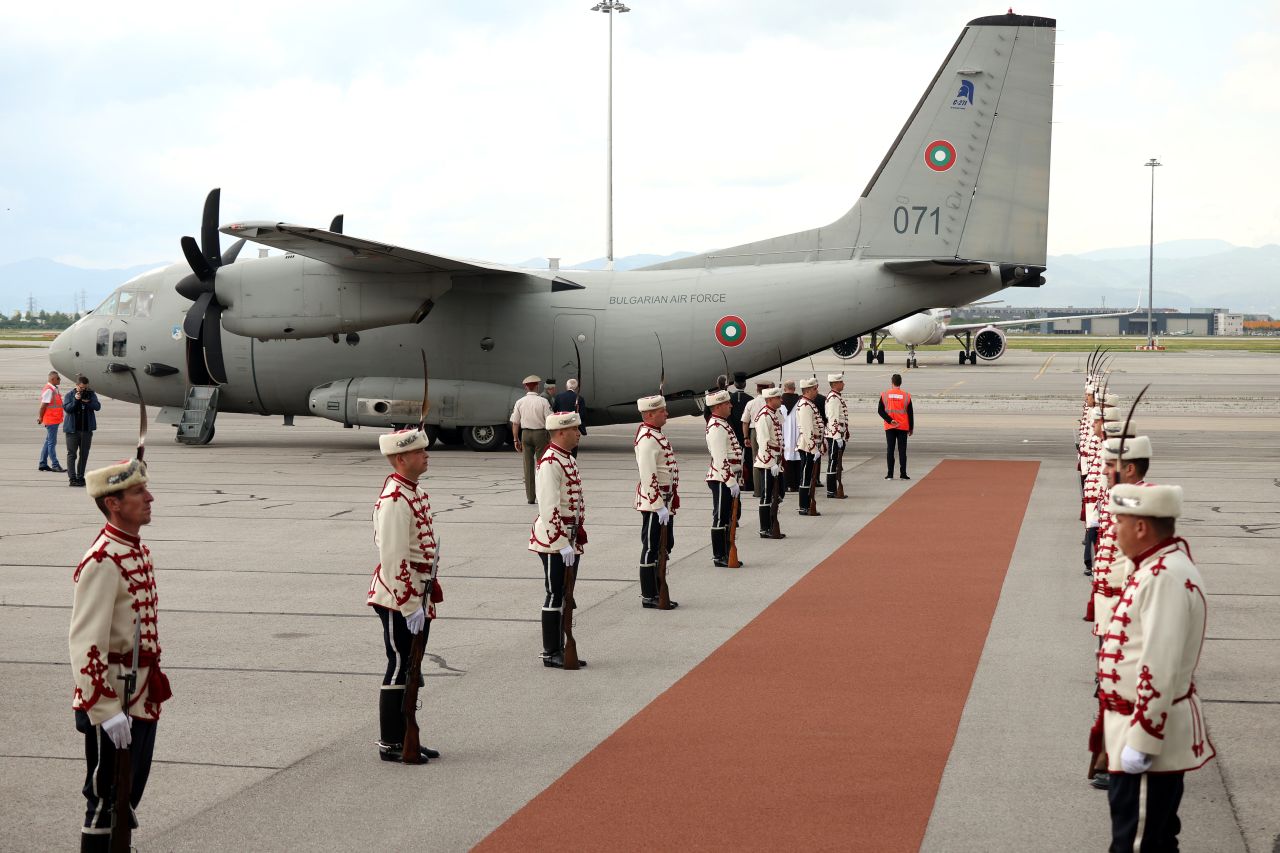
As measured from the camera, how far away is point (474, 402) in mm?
26125

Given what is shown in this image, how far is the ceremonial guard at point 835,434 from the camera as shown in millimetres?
20156

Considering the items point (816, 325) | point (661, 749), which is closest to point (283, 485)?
point (816, 325)

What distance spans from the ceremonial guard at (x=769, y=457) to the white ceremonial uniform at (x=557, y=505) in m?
6.16

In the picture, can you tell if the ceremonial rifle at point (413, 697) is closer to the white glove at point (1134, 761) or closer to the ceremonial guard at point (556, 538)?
the ceremonial guard at point (556, 538)

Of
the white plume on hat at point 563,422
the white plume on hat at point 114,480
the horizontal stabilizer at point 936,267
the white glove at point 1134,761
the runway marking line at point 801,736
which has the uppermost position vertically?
the horizontal stabilizer at point 936,267

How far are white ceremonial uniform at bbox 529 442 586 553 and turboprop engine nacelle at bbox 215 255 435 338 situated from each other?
1588cm

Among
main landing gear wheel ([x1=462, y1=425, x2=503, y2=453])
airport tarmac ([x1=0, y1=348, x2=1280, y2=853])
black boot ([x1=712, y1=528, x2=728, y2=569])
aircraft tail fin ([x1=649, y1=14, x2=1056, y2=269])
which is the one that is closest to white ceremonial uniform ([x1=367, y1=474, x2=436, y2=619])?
airport tarmac ([x1=0, y1=348, x2=1280, y2=853])

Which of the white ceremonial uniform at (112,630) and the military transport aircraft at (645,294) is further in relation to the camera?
the military transport aircraft at (645,294)

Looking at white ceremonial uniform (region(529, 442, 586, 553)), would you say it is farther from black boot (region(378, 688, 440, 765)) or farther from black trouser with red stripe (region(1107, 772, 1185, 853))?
black trouser with red stripe (region(1107, 772, 1185, 853))

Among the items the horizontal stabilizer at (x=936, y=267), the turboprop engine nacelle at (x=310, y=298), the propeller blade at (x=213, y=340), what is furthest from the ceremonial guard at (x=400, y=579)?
the propeller blade at (x=213, y=340)

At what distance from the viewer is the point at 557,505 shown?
961 cm

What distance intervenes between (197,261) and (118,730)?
844 inches

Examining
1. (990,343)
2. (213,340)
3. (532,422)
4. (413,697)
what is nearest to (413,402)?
(213,340)

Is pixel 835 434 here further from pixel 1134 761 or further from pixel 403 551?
pixel 1134 761
